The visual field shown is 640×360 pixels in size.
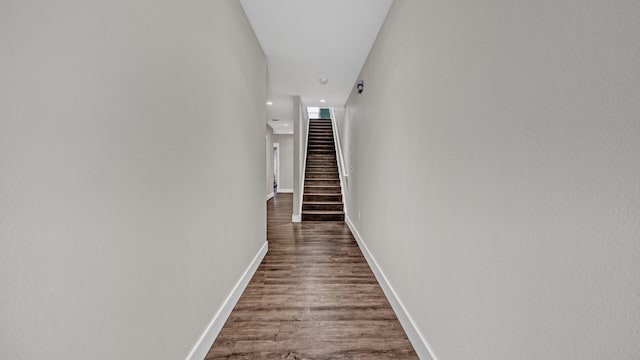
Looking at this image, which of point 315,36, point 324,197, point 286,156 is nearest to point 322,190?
point 324,197

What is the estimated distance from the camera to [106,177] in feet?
2.57

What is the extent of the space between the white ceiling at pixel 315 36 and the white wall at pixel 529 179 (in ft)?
Result: 2.92

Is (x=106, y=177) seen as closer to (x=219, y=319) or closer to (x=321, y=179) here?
(x=219, y=319)

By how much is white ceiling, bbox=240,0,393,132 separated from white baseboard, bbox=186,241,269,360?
225cm

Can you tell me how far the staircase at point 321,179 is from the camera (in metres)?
5.28

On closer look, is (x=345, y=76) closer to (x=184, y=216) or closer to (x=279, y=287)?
(x=279, y=287)

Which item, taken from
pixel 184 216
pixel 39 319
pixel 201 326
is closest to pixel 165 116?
pixel 184 216

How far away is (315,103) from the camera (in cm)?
558

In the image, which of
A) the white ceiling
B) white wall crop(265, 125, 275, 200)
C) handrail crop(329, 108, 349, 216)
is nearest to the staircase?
handrail crop(329, 108, 349, 216)

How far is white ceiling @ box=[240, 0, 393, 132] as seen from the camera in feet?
6.98

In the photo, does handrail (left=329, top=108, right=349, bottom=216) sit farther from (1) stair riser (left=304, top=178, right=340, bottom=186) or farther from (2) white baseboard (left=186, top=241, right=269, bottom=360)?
(2) white baseboard (left=186, top=241, right=269, bottom=360)

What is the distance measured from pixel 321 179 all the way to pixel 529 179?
546cm

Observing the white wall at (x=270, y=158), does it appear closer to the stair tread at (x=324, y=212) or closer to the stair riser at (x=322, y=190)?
the stair riser at (x=322, y=190)

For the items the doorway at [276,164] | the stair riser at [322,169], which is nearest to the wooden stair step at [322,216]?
the stair riser at [322,169]
